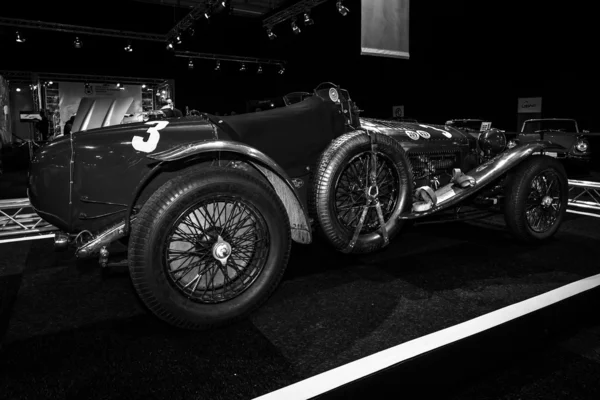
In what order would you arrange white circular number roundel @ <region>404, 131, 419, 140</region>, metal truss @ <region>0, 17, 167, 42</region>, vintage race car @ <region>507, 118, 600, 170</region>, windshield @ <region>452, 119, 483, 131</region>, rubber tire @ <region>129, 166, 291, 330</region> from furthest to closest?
metal truss @ <region>0, 17, 167, 42</region> → windshield @ <region>452, 119, 483, 131</region> → vintage race car @ <region>507, 118, 600, 170</region> → white circular number roundel @ <region>404, 131, 419, 140</region> → rubber tire @ <region>129, 166, 291, 330</region>

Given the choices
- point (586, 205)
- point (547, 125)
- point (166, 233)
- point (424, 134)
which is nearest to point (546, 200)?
point (424, 134)

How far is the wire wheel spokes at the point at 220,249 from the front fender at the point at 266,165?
0.27 metres

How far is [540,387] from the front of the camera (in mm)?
1670

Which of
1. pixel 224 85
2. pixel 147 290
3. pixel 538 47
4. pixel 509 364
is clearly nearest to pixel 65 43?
pixel 224 85

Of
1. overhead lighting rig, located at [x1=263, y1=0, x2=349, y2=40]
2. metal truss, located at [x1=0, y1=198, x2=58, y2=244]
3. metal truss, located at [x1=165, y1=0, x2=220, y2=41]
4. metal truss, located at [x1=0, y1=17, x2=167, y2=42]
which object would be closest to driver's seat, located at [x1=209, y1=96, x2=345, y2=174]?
metal truss, located at [x1=0, y1=198, x2=58, y2=244]

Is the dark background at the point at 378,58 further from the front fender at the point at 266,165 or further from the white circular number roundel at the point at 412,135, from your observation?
the front fender at the point at 266,165

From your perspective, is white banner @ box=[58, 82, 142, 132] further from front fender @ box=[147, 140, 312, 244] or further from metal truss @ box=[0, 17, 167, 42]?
front fender @ box=[147, 140, 312, 244]

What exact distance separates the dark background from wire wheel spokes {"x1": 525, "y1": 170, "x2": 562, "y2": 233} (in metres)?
8.26

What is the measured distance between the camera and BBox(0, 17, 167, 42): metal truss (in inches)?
506

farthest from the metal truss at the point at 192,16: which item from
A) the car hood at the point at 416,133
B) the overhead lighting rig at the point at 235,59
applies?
the car hood at the point at 416,133

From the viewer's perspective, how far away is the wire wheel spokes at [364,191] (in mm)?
2834

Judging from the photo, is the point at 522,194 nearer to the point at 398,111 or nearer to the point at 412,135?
the point at 412,135

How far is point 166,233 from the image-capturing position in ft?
6.42

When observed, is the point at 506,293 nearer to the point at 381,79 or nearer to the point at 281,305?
the point at 281,305
